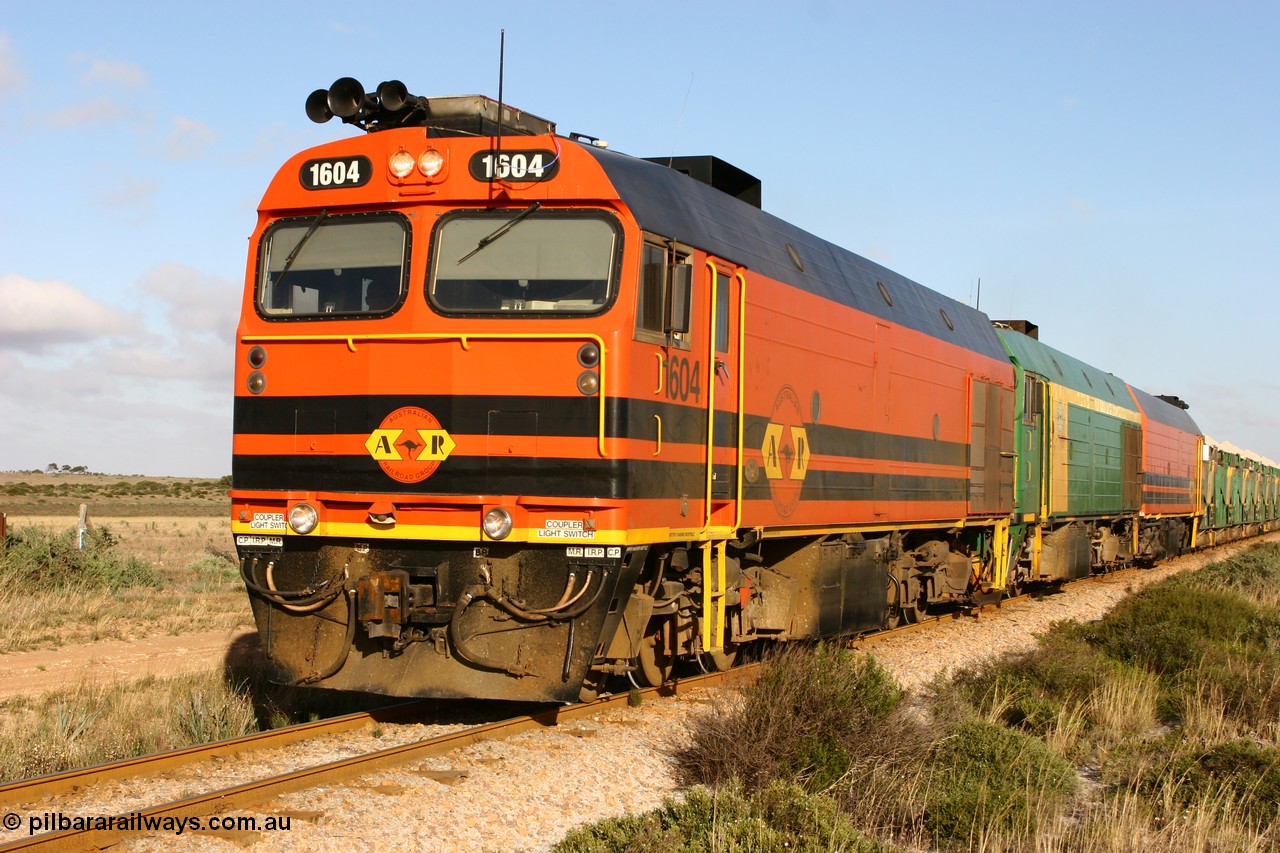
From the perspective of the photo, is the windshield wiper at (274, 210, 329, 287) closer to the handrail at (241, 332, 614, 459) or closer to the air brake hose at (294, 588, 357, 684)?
the handrail at (241, 332, 614, 459)

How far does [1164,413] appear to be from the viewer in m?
32.1

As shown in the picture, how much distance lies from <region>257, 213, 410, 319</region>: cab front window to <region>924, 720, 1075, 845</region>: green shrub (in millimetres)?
4625

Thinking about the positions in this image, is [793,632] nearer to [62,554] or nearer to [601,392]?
[601,392]

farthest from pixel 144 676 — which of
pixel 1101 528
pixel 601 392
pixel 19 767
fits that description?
pixel 1101 528

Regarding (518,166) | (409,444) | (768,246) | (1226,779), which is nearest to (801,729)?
(1226,779)

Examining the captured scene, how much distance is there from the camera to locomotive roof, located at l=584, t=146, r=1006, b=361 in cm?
847

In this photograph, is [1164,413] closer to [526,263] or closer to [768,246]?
[768,246]

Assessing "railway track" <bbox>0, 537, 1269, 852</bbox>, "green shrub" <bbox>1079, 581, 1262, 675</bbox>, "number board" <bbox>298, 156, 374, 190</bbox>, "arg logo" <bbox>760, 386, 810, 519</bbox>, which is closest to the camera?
"railway track" <bbox>0, 537, 1269, 852</bbox>

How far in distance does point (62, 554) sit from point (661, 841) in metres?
15.2

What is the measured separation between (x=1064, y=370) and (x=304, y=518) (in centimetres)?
1717

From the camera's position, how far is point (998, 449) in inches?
659

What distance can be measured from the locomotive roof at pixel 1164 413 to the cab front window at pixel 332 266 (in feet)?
79.1

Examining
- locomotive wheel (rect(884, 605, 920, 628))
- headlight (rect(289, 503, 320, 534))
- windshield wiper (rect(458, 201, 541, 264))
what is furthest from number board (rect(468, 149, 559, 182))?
locomotive wheel (rect(884, 605, 920, 628))

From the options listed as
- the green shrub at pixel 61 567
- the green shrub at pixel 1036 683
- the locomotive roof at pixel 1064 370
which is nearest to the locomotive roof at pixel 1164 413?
the locomotive roof at pixel 1064 370
